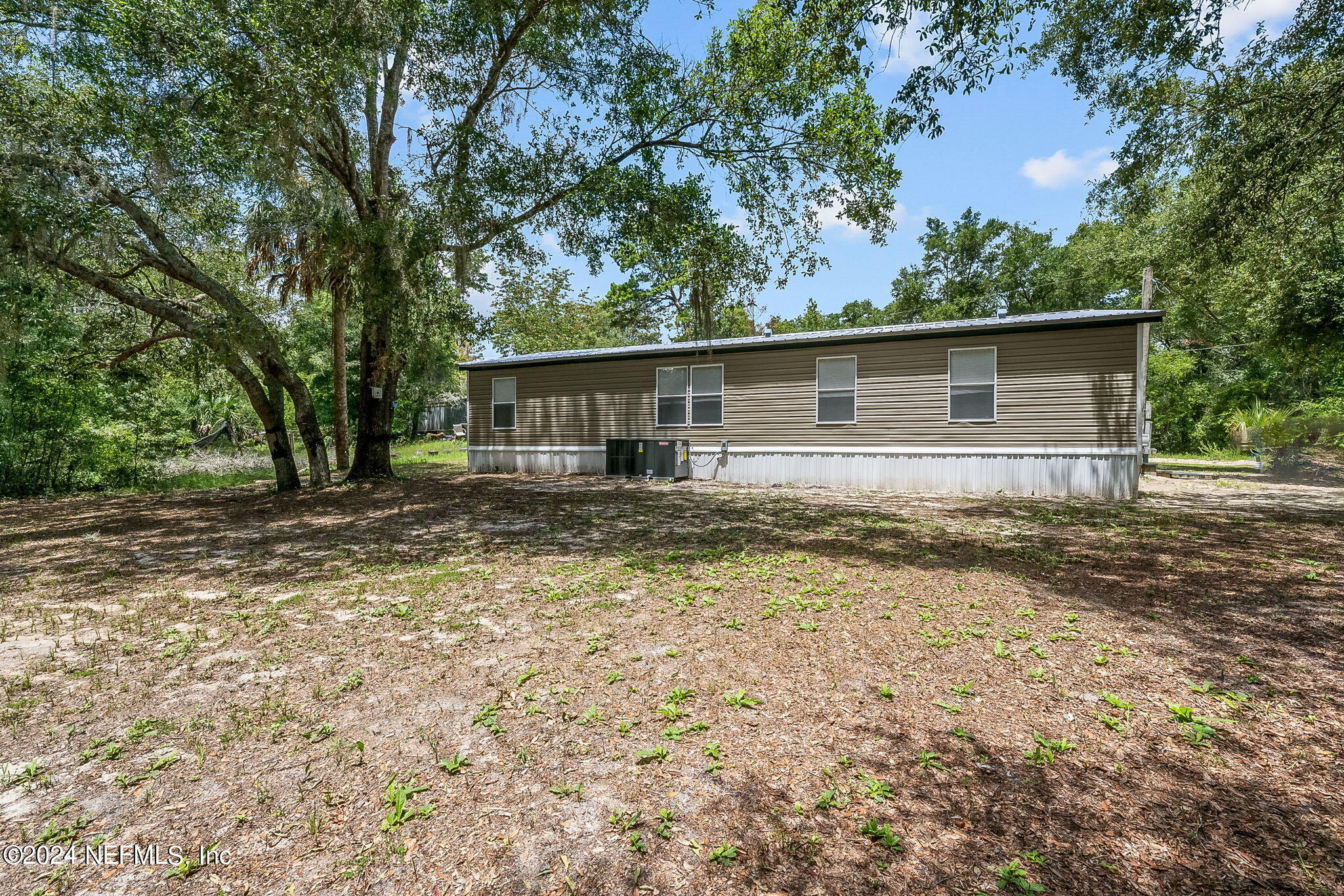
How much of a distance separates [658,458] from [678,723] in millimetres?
10352

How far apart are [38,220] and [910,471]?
12933mm

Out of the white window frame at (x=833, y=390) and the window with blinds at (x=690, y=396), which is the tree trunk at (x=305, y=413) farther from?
the white window frame at (x=833, y=390)

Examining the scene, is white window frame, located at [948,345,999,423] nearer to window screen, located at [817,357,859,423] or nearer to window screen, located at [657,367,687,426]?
window screen, located at [817,357,859,423]

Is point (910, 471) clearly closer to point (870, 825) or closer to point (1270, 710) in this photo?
point (1270, 710)

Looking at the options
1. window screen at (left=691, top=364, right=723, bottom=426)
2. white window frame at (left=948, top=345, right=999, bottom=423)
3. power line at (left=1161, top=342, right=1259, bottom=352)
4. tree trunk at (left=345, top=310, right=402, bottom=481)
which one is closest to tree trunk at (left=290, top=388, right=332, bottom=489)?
tree trunk at (left=345, top=310, right=402, bottom=481)

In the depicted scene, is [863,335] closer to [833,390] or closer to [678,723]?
[833,390]

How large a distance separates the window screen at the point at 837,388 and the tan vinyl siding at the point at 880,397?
0.12m

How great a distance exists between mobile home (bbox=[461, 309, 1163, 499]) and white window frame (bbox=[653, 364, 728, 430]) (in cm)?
3

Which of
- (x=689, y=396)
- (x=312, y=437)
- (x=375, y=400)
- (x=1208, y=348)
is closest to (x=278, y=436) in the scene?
(x=312, y=437)

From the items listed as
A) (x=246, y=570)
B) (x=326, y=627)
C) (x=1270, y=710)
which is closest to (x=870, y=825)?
(x=1270, y=710)

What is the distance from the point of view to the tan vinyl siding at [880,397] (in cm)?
948

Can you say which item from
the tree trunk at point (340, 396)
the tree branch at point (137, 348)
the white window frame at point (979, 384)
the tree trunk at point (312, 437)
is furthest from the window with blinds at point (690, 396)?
the tree branch at point (137, 348)

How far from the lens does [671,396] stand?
13016 mm

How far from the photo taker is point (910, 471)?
1087 centimetres
